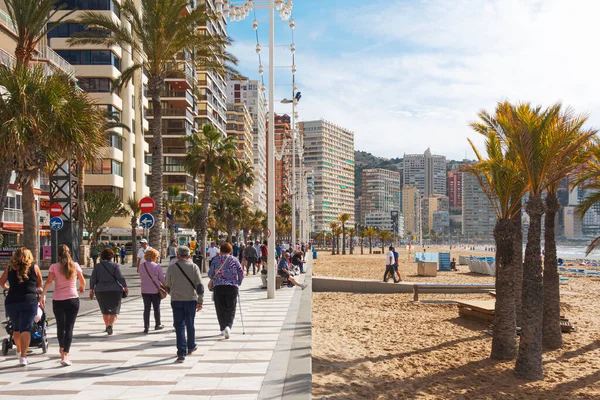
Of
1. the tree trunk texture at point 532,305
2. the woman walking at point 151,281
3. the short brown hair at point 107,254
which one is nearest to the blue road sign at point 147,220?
the woman walking at point 151,281

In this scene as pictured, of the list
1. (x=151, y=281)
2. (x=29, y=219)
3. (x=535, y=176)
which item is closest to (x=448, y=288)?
(x=535, y=176)

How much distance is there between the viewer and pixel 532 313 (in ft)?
31.9

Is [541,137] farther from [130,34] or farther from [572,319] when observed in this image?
[130,34]

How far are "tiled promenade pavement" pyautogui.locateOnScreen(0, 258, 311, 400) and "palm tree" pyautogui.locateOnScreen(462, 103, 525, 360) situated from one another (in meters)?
3.66

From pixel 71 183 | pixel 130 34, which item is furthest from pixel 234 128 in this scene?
pixel 130 34

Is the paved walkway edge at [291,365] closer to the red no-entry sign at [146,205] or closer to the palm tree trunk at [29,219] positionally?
the red no-entry sign at [146,205]

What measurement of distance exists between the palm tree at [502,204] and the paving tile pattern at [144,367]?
4.16m

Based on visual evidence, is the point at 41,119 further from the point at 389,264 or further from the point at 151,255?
the point at 389,264

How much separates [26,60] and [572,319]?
52.0 feet

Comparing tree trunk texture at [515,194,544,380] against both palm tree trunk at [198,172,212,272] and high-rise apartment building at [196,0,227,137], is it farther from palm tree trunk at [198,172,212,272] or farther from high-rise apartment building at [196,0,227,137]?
high-rise apartment building at [196,0,227,137]

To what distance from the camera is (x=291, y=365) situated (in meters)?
7.94

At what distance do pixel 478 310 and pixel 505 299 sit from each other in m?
3.64

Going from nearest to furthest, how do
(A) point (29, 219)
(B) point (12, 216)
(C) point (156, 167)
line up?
(A) point (29, 219) → (C) point (156, 167) → (B) point (12, 216)

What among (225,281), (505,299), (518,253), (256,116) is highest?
(256,116)
